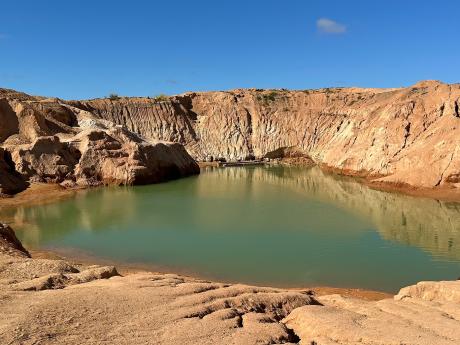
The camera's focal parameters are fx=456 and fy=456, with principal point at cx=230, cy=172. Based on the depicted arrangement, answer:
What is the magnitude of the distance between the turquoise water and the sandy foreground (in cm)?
522

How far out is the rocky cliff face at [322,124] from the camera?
3403 cm

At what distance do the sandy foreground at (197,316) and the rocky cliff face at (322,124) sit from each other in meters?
24.8

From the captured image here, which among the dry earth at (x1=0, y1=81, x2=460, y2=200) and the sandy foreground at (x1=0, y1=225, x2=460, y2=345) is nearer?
the sandy foreground at (x1=0, y1=225, x2=460, y2=345)

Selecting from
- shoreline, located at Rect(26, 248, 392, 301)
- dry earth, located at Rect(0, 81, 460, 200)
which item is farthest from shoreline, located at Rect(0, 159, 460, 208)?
shoreline, located at Rect(26, 248, 392, 301)

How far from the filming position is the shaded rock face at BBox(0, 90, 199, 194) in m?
33.4

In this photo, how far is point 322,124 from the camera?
58.0 metres

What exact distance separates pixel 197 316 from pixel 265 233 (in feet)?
39.9

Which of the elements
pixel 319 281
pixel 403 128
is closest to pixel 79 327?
pixel 319 281

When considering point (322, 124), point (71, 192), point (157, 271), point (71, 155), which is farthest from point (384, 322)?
point (322, 124)

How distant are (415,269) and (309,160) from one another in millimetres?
41343

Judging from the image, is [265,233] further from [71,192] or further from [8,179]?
[8,179]

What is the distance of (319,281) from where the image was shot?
43.1ft

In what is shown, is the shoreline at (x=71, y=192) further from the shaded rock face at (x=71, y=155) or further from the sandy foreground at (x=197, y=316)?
the sandy foreground at (x=197, y=316)

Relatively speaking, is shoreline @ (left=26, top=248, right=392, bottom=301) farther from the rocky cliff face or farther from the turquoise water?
the rocky cliff face
